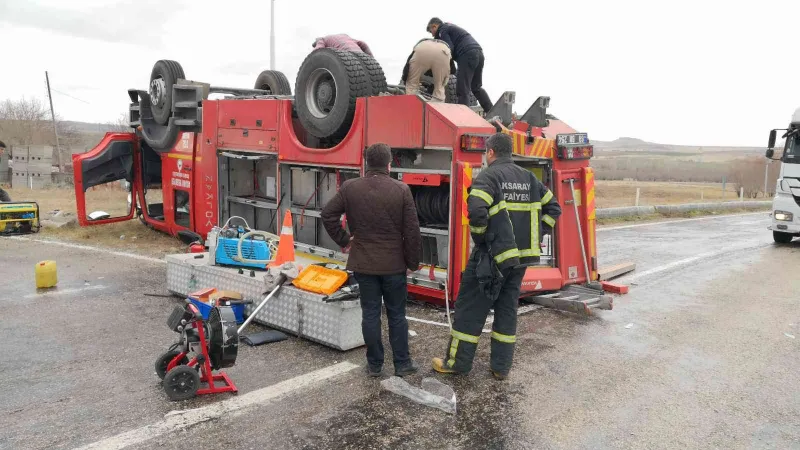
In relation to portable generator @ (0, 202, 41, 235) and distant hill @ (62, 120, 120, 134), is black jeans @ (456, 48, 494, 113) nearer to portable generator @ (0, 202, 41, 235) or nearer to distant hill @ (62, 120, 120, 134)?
portable generator @ (0, 202, 41, 235)

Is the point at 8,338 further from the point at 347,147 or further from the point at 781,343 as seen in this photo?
the point at 781,343

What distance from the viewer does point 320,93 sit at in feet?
23.4

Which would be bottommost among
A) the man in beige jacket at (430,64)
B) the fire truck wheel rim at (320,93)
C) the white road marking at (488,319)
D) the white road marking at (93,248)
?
the white road marking at (488,319)

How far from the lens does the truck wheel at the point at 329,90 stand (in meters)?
6.64

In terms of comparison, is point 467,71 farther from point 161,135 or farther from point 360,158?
point 161,135

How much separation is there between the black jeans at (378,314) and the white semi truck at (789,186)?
1009 centimetres

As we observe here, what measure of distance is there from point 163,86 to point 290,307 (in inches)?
228

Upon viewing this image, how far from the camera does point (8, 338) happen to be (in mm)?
5258

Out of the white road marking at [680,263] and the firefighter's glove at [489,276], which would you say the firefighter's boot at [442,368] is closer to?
the firefighter's glove at [489,276]

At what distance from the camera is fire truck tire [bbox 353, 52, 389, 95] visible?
6742 mm

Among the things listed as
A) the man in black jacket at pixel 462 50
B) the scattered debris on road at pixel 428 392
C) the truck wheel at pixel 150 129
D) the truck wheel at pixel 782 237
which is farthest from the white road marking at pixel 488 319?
the truck wheel at pixel 782 237

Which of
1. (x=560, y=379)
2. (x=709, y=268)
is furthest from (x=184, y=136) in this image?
(x=709, y=268)

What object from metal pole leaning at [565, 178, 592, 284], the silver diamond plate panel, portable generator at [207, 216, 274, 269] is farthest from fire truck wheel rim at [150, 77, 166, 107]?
metal pole leaning at [565, 178, 592, 284]

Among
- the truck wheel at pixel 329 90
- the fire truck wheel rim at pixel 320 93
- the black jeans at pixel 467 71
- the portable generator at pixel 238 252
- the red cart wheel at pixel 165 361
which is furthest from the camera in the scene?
the black jeans at pixel 467 71
